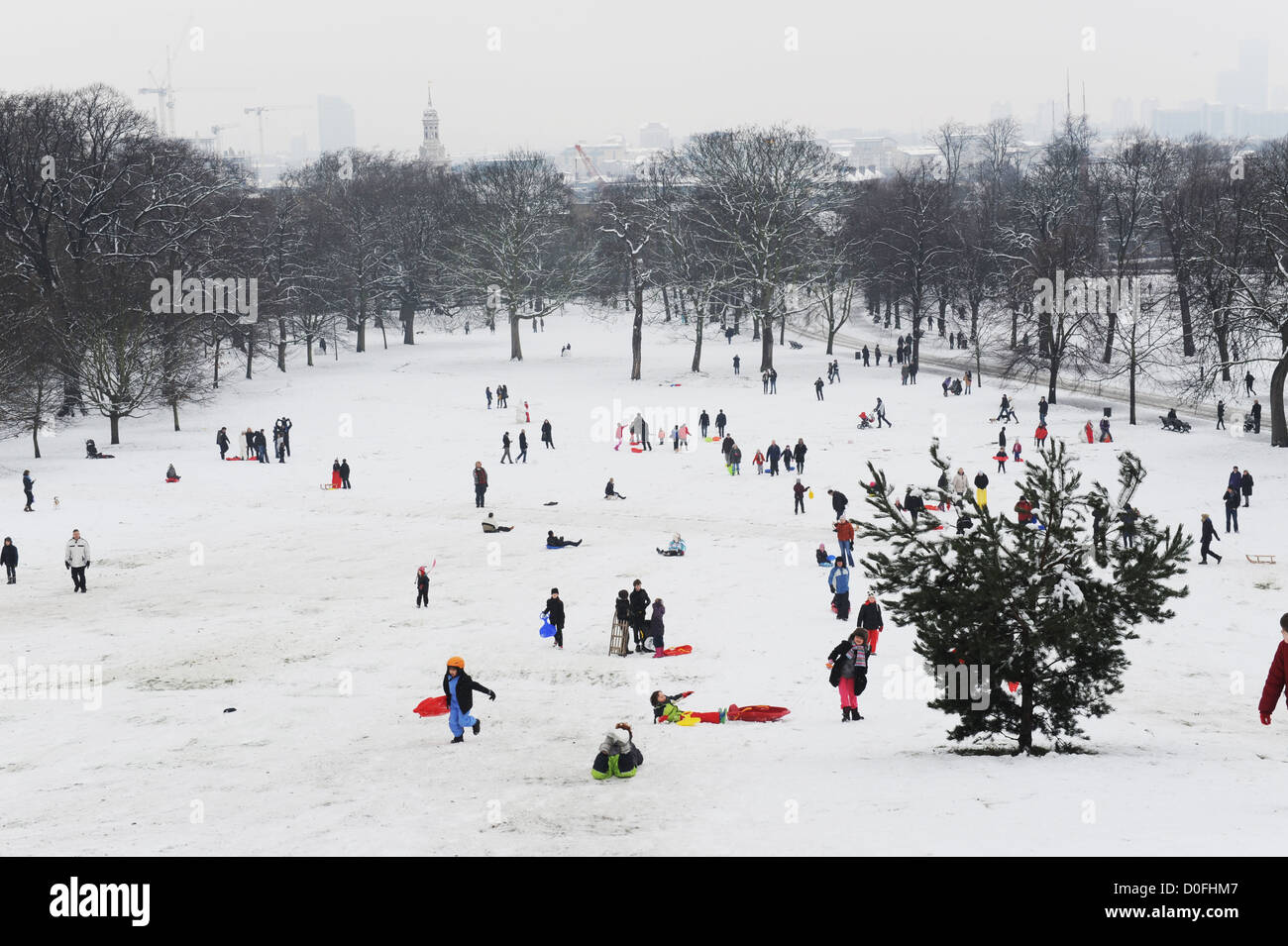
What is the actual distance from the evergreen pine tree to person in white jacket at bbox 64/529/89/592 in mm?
19784

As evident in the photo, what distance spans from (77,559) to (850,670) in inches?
723

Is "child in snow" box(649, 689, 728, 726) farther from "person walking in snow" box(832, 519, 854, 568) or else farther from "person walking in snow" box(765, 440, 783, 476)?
"person walking in snow" box(765, 440, 783, 476)

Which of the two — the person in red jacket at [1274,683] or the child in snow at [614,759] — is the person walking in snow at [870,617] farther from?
the child in snow at [614,759]

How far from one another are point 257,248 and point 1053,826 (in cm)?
6446

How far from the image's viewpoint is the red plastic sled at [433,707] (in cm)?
1794

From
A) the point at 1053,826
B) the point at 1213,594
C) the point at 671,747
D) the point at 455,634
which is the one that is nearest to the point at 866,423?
the point at 1213,594

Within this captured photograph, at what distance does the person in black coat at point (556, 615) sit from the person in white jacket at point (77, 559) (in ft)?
38.2

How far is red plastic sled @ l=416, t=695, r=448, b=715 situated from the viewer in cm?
1794

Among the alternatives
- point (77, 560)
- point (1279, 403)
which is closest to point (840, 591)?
point (77, 560)

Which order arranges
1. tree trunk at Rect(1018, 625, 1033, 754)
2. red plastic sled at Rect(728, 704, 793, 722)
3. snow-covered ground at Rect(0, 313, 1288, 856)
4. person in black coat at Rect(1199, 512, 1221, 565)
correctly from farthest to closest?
person in black coat at Rect(1199, 512, 1221, 565)
red plastic sled at Rect(728, 704, 793, 722)
tree trunk at Rect(1018, 625, 1033, 754)
snow-covered ground at Rect(0, 313, 1288, 856)

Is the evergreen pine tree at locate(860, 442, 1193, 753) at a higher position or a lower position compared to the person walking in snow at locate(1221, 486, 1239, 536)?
higher

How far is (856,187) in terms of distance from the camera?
9594cm

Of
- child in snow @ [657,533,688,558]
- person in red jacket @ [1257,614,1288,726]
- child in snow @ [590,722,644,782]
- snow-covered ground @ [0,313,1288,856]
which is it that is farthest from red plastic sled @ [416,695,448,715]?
child in snow @ [657,533,688,558]

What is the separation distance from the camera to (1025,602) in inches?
526
